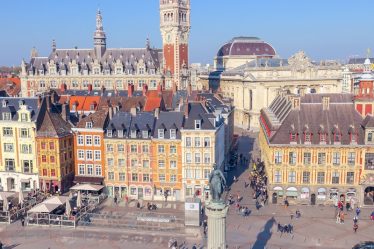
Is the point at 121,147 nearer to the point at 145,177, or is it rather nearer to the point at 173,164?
the point at 145,177

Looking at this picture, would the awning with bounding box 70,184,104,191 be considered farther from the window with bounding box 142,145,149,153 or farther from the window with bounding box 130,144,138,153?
the window with bounding box 142,145,149,153

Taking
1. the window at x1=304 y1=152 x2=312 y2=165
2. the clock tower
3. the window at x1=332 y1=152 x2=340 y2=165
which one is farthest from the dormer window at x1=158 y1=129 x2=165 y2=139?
the clock tower

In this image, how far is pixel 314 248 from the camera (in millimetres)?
46906

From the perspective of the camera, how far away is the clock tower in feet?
404

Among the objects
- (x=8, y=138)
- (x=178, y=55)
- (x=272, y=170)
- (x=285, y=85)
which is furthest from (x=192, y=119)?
(x=285, y=85)

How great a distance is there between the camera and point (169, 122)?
64188mm

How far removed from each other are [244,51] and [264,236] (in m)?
131

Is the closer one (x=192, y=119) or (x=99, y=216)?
(x=99, y=216)

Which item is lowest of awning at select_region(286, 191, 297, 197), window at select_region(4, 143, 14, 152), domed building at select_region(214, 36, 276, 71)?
awning at select_region(286, 191, 297, 197)

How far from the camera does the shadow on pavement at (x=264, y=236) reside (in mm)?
47719

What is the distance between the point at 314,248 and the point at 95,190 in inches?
1218

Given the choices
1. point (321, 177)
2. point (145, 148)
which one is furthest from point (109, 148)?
point (321, 177)

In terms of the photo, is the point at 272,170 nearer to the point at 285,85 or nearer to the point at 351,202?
the point at 351,202

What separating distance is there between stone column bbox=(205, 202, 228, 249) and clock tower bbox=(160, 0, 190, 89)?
93.6 m
